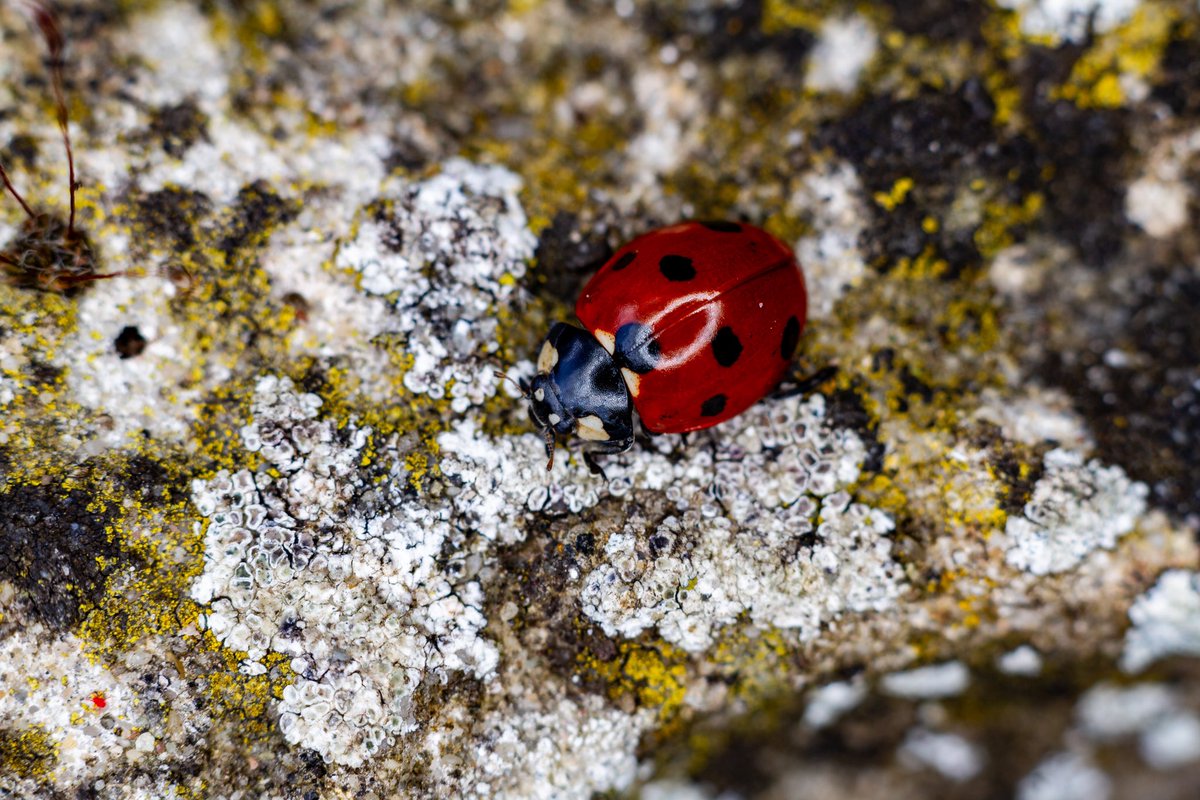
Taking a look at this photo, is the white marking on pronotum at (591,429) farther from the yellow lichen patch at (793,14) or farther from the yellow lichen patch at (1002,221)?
the yellow lichen patch at (793,14)

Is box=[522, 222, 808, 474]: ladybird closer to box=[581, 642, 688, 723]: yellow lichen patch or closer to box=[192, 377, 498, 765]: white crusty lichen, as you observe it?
box=[192, 377, 498, 765]: white crusty lichen

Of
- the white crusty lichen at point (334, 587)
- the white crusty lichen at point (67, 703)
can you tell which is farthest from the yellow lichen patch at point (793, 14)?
the white crusty lichen at point (67, 703)

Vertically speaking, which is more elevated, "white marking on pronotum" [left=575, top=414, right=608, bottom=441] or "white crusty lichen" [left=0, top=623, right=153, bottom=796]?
"white marking on pronotum" [left=575, top=414, right=608, bottom=441]

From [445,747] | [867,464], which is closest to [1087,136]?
[867,464]

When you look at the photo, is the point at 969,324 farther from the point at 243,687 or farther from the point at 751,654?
the point at 243,687

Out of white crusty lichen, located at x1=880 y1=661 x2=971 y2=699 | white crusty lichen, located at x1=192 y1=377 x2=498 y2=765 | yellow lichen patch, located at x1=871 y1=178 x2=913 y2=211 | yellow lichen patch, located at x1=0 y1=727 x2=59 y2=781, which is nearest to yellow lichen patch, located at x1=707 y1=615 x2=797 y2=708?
white crusty lichen, located at x1=880 y1=661 x2=971 y2=699
